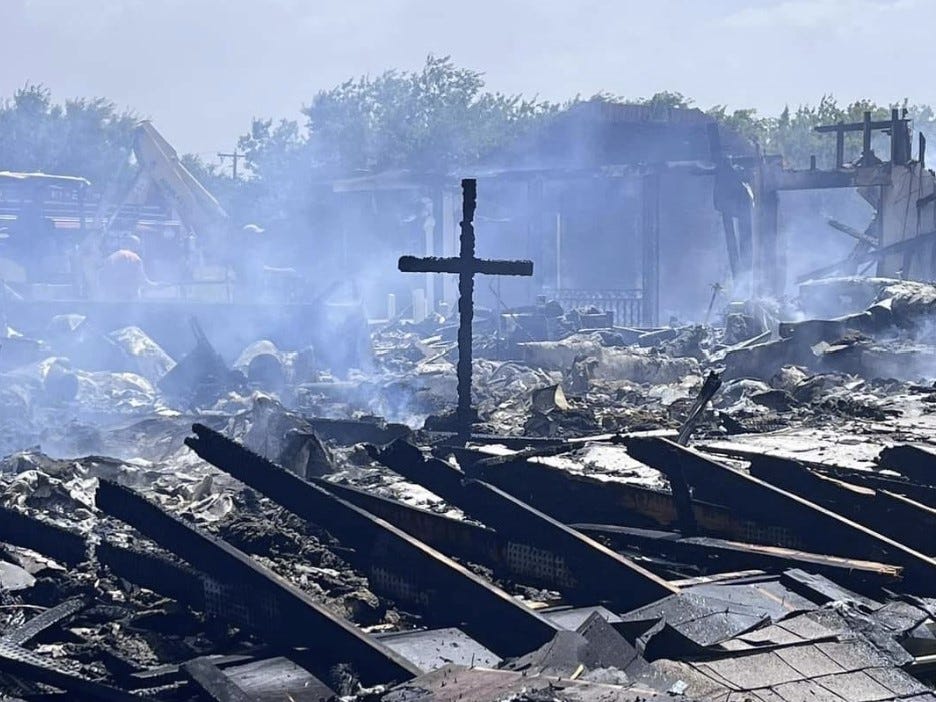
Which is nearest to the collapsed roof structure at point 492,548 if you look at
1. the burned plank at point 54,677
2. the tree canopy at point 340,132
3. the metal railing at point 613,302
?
the burned plank at point 54,677

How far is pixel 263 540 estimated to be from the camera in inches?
275

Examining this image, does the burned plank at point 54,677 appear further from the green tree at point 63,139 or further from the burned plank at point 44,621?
the green tree at point 63,139

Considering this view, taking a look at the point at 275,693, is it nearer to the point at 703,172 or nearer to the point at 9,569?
the point at 9,569

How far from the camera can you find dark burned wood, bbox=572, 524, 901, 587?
5824mm

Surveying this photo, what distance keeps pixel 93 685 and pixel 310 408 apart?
12.0 metres

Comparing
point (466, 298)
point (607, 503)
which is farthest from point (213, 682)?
point (466, 298)

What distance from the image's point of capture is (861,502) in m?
6.81

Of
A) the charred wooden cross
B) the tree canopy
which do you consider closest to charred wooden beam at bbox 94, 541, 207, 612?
the charred wooden cross

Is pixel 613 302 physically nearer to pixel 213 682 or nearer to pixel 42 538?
pixel 42 538

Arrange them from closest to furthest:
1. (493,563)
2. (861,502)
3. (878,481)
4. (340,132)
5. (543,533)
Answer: (543,533) < (493,563) < (861,502) < (878,481) < (340,132)

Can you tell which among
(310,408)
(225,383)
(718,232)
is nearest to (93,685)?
(310,408)

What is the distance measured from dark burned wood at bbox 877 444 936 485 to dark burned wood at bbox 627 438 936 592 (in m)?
1.16

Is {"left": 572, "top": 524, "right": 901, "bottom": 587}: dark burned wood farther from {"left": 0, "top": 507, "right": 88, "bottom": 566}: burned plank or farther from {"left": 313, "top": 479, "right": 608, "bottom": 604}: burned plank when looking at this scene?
{"left": 0, "top": 507, "right": 88, "bottom": 566}: burned plank

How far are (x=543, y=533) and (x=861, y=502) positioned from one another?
2.11m
